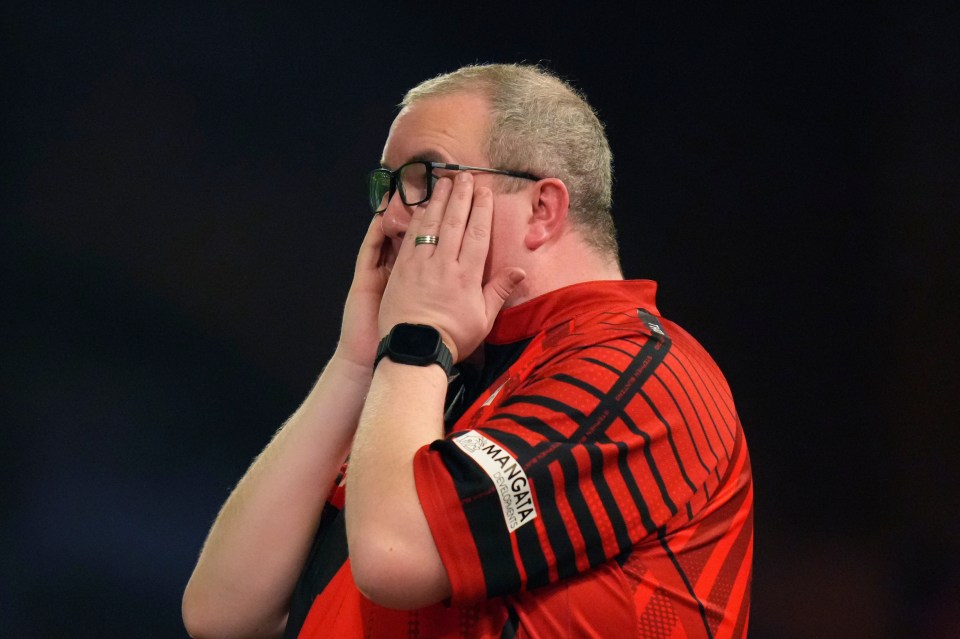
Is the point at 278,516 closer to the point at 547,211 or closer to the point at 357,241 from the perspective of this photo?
the point at 547,211

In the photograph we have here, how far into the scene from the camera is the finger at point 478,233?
47.8 inches

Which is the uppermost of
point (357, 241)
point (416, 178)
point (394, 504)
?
point (416, 178)

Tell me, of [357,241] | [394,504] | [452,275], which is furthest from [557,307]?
[357,241]

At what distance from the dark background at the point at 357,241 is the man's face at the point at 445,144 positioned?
1.30 metres

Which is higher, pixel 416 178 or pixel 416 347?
pixel 416 178

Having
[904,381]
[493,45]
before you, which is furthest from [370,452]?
[493,45]

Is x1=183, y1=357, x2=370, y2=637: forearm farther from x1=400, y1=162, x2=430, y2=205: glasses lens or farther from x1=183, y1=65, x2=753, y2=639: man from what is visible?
x1=400, y1=162, x2=430, y2=205: glasses lens

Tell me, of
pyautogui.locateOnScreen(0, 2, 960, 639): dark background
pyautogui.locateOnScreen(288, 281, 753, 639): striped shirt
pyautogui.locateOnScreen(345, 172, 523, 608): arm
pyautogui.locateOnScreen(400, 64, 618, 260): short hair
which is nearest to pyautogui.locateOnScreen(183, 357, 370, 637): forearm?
pyautogui.locateOnScreen(288, 281, 753, 639): striped shirt

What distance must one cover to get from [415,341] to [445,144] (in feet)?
1.12

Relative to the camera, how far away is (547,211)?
1352mm

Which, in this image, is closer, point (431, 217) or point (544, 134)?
point (431, 217)

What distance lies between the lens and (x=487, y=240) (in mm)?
1241

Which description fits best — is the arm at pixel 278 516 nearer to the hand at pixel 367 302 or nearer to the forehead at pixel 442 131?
the hand at pixel 367 302

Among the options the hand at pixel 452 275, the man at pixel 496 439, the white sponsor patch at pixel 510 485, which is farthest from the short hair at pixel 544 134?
the white sponsor patch at pixel 510 485
